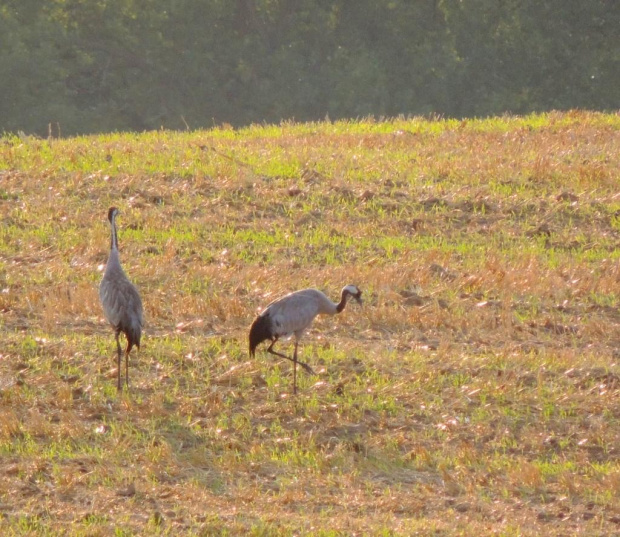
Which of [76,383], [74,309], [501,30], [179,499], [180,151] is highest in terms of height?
[501,30]

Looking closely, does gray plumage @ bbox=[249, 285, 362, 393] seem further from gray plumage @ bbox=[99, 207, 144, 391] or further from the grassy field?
gray plumage @ bbox=[99, 207, 144, 391]

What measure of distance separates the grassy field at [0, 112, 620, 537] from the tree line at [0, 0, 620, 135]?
18.7m

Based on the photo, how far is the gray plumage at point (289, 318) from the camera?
10008 mm

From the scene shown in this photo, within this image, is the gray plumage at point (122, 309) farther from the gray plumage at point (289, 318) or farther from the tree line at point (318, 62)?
the tree line at point (318, 62)

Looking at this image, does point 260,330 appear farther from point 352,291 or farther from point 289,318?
point 352,291

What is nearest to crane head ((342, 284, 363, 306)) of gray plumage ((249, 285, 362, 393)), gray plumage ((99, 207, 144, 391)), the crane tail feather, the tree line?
gray plumage ((249, 285, 362, 393))

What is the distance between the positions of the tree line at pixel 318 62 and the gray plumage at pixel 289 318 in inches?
1081

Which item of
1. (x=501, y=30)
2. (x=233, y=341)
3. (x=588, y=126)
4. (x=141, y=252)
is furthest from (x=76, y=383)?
(x=501, y=30)

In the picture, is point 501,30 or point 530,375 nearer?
point 530,375

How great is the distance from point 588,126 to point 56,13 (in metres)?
23.7

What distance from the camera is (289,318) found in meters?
10.2

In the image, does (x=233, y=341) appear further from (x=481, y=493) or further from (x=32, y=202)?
(x=32, y=202)

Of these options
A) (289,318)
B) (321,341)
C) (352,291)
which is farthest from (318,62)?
(289,318)

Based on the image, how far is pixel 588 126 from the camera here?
834 inches
